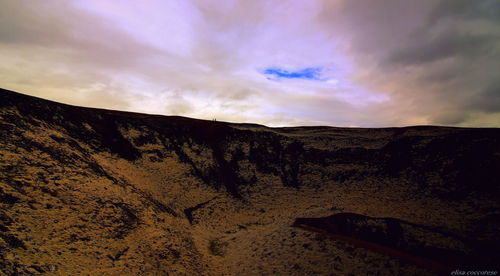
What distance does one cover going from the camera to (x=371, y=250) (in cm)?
682

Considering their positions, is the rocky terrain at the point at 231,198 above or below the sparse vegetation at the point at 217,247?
above

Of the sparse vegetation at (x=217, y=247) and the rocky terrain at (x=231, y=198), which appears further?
the sparse vegetation at (x=217, y=247)

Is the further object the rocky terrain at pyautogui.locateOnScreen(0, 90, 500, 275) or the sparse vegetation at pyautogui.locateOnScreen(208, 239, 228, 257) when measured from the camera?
the sparse vegetation at pyautogui.locateOnScreen(208, 239, 228, 257)

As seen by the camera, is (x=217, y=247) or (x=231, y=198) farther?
(x=231, y=198)

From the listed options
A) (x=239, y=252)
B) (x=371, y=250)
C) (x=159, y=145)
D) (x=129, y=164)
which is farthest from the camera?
(x=159, y=145)

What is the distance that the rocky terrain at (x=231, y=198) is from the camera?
5.68 meters

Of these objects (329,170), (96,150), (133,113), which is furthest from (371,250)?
(133,113)

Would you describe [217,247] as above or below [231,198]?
below

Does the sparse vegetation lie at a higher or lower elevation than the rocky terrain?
lower

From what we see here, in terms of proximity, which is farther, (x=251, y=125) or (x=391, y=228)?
(x=251, y=125)

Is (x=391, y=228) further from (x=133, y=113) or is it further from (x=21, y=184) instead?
(x=133, y=113)

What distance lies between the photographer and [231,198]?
42.8 ft

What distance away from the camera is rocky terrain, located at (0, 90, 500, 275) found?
568 cm

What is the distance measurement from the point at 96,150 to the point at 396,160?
57.3ft
